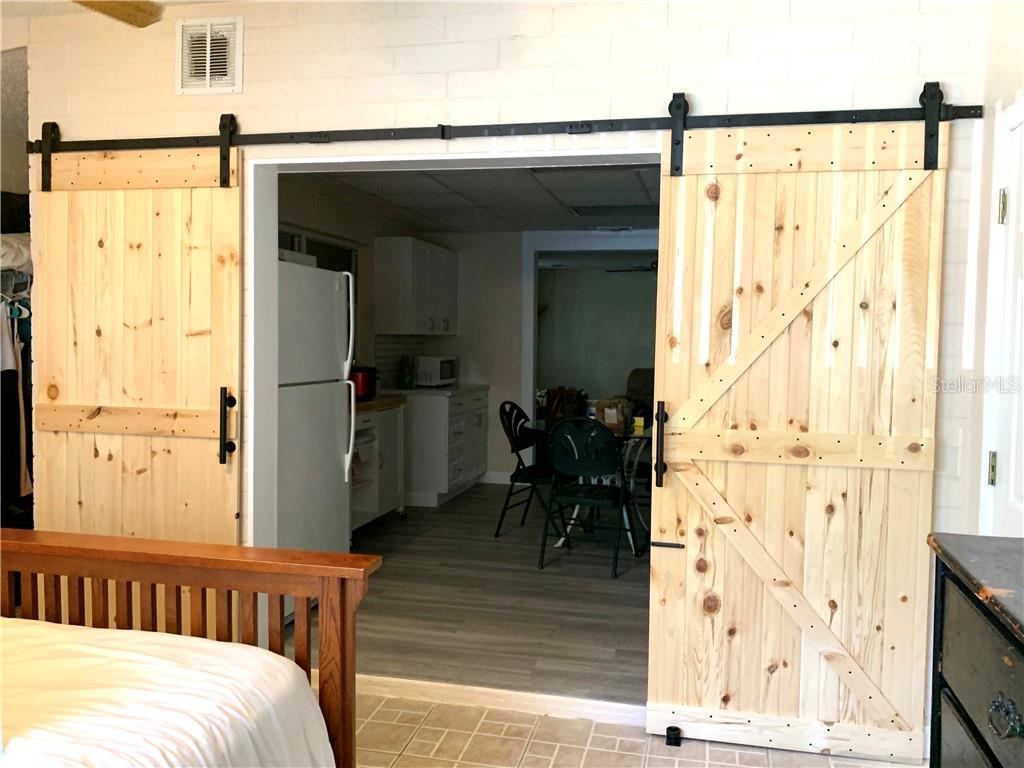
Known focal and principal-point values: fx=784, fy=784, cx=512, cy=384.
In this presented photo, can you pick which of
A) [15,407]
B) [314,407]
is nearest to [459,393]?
[314,407]

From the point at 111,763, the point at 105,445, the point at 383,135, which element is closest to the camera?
the point at 111,763

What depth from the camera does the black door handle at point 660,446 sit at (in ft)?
8.82

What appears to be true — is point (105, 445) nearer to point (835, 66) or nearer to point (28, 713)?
point (28, 713)

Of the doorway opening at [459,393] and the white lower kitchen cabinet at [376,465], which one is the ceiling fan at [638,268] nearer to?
the doorway opening at [459,393]

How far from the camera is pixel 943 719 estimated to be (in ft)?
5.21

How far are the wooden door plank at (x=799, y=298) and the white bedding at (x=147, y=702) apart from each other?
158cm

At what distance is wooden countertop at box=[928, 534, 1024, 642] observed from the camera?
123 cm

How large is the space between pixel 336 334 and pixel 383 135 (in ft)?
4.82

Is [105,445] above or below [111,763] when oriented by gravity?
above

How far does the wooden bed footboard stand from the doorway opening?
1076mm

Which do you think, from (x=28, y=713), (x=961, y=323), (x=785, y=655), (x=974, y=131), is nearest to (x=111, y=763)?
(x=28, y=713)

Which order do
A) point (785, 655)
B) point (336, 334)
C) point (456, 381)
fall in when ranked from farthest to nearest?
point (456, 381) → point (336, 334) → point (785, 655)

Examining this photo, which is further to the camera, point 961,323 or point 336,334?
point 336,334

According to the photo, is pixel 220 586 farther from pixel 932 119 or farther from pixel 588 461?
pixel 588 461
